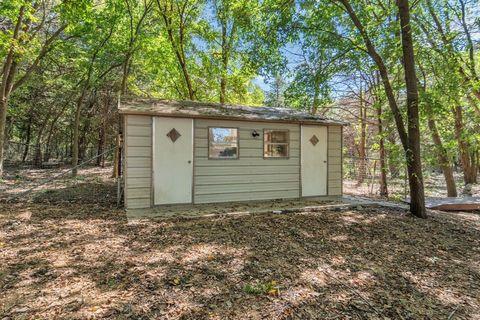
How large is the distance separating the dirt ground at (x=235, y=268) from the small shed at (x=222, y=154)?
112 cm

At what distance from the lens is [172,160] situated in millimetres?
6301

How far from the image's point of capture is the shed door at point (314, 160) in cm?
771

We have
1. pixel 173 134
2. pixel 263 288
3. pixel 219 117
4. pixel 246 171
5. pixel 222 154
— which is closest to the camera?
pixel 263 288

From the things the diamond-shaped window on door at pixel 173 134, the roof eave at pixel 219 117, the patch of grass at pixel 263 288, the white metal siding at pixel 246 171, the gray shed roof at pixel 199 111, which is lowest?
the patch of grass at pixel 263 288

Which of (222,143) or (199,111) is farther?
(222,143)

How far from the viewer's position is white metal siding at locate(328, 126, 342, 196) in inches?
316

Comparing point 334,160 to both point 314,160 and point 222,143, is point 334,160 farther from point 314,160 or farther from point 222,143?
point 222,143

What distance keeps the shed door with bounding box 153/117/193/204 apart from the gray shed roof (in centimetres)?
20

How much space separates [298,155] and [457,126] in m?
6.77

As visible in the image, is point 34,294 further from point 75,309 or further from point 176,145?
point 176,145

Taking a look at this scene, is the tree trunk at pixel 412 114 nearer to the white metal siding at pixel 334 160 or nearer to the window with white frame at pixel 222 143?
the white metal siding at pixel 334 160

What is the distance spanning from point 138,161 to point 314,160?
459 centimetres

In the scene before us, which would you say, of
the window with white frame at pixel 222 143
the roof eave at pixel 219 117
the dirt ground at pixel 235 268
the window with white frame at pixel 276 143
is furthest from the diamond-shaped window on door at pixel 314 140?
the dirt ground at pixel 235 268

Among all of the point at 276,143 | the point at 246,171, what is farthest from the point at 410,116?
the point at 246,171
